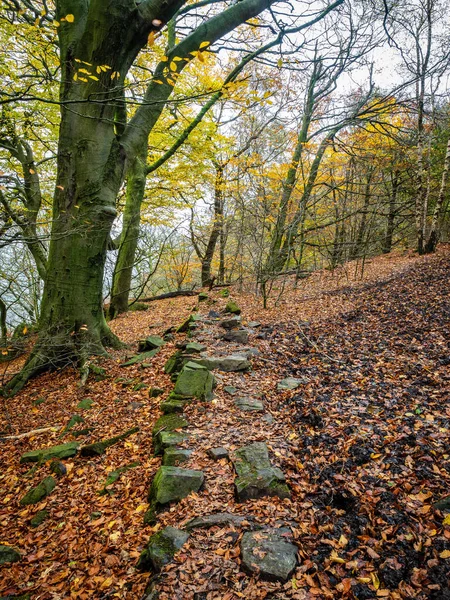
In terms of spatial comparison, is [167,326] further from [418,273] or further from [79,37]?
[418,273]

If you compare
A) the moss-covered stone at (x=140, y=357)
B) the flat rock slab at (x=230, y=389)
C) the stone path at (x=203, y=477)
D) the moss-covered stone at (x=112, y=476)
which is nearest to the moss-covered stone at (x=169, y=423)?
the stone path at (x=203, y=477)

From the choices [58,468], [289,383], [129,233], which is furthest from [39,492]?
[129,233]

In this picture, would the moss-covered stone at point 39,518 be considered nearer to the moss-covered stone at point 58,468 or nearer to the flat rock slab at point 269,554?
the moss-covered stone at point 58,468

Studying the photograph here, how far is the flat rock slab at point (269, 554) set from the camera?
6.79ft

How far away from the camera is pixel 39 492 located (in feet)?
10.7

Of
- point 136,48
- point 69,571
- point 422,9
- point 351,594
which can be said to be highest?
point 422,9

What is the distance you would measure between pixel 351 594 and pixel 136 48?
714 centimetres

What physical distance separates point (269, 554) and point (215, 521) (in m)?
0.50

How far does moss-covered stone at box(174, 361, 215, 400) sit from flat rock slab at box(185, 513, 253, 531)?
1724 millimetres

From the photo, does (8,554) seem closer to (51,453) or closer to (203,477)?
(51,453)

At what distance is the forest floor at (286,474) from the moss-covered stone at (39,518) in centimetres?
4

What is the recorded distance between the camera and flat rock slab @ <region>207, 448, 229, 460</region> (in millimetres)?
3185

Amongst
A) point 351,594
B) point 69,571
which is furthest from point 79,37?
point 351,594

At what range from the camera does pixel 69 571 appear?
7.97 ft
